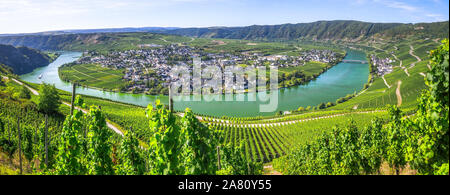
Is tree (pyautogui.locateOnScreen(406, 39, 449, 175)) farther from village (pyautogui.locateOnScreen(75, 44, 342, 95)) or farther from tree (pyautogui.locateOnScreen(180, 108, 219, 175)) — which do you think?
village (pyautogui.locateOnScreen(75, 44, 342, 95))

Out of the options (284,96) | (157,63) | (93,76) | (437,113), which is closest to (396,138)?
(437,113)

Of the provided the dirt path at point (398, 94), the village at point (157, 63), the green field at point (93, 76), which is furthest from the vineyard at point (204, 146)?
the green field at point (93, 76)

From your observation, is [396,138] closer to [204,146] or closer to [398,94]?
[204,146]

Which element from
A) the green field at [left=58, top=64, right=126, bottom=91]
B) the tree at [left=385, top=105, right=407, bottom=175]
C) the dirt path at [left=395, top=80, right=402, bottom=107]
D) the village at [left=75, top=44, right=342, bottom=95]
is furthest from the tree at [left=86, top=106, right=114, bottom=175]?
the green field at [left=58, top=64, right=126, bottom=91]

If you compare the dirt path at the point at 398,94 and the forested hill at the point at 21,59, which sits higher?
the forested hill at the point at 21,59

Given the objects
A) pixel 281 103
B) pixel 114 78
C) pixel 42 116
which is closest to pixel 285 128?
pixel 281 103

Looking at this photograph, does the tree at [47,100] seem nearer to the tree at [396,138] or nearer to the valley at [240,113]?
the valley at [240,113]

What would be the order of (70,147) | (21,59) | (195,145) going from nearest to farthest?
1. (195,145)
2. (70,147)
3. (21,59)
